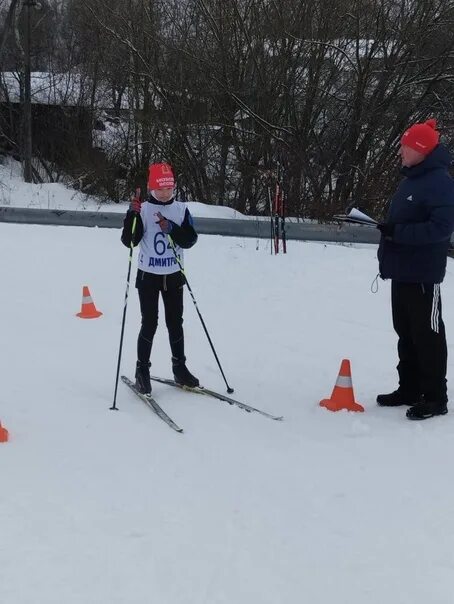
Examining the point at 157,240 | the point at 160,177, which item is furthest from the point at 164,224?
the point at 160,177

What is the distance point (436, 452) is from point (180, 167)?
14.5 m

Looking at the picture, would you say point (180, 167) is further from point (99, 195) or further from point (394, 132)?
point (394, 132)

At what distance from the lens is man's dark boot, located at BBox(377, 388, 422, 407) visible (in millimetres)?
4957

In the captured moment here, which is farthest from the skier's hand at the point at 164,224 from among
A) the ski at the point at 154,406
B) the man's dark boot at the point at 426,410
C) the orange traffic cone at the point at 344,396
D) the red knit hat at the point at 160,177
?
the man's dark boot at the point at 426,410

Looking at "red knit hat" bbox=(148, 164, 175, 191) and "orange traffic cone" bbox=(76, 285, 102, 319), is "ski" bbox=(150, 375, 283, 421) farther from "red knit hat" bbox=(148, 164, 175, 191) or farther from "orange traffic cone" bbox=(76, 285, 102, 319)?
"orange traffic cone" bbox=(76, 285, 102, 319)

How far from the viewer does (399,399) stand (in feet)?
16.4

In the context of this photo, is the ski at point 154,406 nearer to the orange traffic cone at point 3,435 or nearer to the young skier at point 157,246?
the young skier at point 157,246

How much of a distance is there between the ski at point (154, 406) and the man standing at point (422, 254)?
5.68 feet

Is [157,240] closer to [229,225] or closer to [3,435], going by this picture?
[3,435]

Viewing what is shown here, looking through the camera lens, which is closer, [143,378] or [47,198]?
[143,378]

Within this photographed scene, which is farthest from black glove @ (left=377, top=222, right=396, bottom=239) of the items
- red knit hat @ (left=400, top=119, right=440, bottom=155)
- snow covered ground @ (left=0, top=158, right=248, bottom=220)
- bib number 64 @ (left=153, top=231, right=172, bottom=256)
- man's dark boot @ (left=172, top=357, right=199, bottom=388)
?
snow covered ground @ (left=0, top=158, right=248, bottom=220)

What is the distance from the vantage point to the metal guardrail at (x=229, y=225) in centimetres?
1025

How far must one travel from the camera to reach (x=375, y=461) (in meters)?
4.00

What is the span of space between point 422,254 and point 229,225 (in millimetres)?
6588
